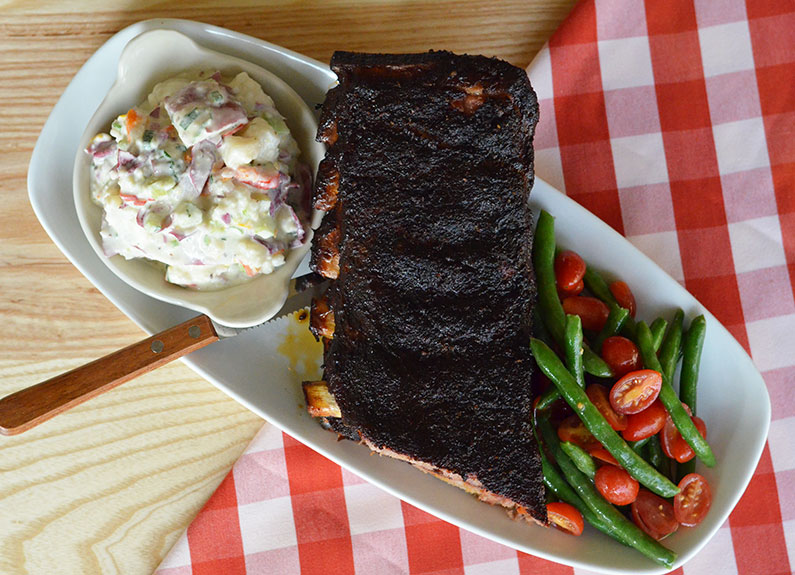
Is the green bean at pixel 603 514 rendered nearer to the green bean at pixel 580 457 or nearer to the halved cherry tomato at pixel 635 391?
the green bean at pixel 580 457

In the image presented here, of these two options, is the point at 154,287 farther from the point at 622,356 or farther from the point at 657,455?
the point at 657,455

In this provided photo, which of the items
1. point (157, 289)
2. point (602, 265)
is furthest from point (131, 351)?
point (602, 265)

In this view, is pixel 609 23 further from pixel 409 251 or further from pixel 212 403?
pixel 212 403

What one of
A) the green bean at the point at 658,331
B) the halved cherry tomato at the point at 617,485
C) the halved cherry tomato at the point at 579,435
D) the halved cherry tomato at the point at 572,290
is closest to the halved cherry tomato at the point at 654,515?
the halved cherry tomato at the point at 617,485

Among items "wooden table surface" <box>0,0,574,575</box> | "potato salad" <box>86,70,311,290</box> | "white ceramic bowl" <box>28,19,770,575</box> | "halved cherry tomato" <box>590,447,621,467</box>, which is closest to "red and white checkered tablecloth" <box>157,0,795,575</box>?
"wooden table surface" <box>0,0,574,575</box>

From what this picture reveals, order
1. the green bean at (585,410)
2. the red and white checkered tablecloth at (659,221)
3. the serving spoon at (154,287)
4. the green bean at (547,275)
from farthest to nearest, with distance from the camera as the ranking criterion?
the red and white checkered tablecloth at (659,221) → the green bean at (547,275) → the green bean at (585,410) → the serving spoon at (154,287)

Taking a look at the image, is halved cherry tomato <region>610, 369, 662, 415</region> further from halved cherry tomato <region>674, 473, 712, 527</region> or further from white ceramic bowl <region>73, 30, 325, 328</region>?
white ceramic bowl <region>73, 30, 325, 328</region>

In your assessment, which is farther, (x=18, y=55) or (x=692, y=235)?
(x=692, y=235)
